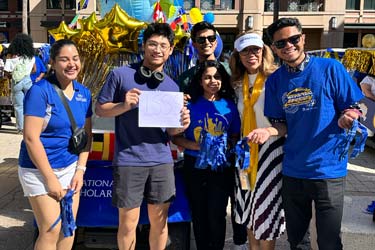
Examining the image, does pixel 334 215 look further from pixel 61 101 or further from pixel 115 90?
pixel 61 101

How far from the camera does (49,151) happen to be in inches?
99.7

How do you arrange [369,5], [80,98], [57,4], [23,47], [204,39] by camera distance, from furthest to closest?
1. [57,4]
2. [369,5]
3. [23,47]
4. [204,39]
5. [80,98]

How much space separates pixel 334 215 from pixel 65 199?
5.46 ft

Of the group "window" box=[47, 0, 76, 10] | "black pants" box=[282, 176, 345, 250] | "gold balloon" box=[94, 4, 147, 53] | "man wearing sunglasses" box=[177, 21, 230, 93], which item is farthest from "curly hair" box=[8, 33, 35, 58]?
"window" box=[47, 0, 76, 10]

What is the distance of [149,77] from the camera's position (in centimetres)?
272

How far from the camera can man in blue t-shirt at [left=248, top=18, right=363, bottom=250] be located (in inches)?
95.3

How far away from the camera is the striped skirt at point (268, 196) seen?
9.34 ft

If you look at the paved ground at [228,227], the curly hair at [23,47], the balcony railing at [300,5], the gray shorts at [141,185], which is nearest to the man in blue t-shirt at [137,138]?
the gray shorts at [141,185]

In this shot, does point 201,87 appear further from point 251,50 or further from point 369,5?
point 369,5

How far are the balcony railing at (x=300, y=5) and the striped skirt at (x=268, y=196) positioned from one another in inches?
1181

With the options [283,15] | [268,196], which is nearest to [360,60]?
[268,196]

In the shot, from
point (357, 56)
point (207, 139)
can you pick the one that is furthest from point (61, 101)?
point (357, 56)

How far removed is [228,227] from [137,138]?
1994mm

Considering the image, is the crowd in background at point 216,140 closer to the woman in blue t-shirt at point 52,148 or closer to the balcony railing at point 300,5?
the woman in blue t-shirt at point 52,148
